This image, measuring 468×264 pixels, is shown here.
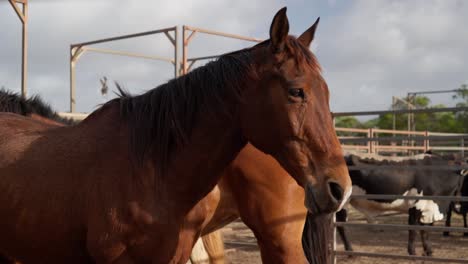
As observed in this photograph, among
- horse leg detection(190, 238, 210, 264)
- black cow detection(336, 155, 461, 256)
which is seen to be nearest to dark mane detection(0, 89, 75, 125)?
horse leg detection(190, 238, 210, 264)

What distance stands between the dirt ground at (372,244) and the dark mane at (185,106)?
4.73m

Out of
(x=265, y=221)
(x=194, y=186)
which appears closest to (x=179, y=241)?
(x=194, y=186)

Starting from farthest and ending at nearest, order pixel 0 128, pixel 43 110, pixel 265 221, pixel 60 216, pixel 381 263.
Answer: pixel 381 263
pixel 43 110
pixel 265 221
pixel 0 128
pixel 60 216

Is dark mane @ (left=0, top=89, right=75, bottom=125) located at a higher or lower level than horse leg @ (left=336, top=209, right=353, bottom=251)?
higher

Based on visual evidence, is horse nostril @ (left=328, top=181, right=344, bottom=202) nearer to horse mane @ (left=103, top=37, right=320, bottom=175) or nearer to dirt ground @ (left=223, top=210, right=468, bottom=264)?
horse mane @ (left=103, top=37, right=320, bottom=175)

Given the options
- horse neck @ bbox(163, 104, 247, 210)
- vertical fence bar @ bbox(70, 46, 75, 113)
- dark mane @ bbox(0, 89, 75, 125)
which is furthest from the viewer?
vertical fence bar @ bbox(70, 46, 75, 113)

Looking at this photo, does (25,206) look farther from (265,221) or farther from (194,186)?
(265,221)

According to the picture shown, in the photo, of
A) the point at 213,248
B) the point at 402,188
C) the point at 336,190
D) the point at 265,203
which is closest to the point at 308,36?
the point at 336,190

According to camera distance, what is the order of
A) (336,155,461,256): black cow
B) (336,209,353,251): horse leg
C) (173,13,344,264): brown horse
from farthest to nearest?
(336,155,461,256): black cow
(336,209,353,251): horse leg
(173,13,344,264): brown horse

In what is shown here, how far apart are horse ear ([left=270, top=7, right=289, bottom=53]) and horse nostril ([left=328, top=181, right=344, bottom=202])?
593 millimetres

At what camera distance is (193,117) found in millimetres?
2330

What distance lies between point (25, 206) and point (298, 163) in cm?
122

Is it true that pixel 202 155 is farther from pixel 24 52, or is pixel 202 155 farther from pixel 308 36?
pixel 24 52

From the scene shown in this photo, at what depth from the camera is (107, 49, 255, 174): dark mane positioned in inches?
89.8
